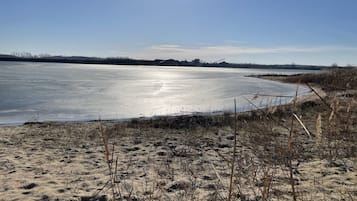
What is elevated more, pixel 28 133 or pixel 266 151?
pixel 266 151

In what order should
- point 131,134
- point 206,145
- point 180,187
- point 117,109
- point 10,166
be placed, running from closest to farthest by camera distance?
point 180,187 < point 10,166 < point 206,145 < point 131,134 < point 117,109

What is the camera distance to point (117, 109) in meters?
19.9

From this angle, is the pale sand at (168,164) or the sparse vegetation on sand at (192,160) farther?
the pale sand at (168,164)

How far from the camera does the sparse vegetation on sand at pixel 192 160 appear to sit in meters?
2.94

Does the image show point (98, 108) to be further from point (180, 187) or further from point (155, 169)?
point (180, 187)

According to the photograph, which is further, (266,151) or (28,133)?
(28,133)

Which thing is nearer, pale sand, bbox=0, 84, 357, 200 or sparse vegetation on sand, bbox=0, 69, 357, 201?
sparse vegetation on sand, bbox=0, 69, 357, 201

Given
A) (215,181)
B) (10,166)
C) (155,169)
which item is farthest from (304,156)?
(10,166)

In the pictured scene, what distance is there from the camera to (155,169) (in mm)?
6484

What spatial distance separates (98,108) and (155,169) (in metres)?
14.1

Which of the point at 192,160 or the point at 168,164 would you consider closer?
the point at 168,164

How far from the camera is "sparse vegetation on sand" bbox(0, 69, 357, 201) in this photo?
2.94 metres

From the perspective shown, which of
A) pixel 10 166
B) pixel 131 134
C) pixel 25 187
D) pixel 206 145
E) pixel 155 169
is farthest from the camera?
pixel 131 134

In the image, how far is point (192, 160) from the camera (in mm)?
7258
